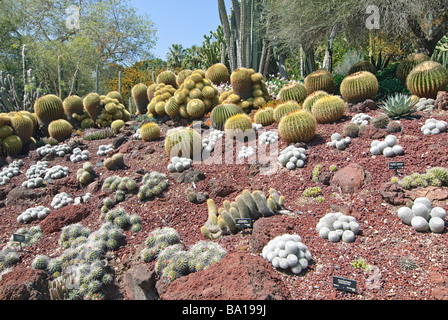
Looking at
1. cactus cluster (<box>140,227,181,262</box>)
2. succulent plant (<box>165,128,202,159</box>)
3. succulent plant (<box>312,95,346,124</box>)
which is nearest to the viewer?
cactus cluster (<box>140,227,181,262</box>)

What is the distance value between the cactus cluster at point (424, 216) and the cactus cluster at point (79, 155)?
722cm

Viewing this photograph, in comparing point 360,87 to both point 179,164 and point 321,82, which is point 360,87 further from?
point 179,164

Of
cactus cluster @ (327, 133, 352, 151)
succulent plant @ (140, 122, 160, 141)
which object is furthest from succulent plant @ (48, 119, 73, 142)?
cactus cluster @ (327, 133, 352, 151)

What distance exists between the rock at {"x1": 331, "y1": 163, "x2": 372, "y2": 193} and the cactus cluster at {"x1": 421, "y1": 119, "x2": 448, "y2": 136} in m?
1.56

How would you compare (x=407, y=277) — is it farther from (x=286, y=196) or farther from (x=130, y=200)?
(x=130, y=200)

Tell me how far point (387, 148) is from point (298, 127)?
1.49 m

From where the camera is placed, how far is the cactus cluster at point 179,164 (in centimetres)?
614

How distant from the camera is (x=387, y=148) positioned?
16.7ft

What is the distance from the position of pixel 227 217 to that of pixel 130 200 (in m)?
2.09

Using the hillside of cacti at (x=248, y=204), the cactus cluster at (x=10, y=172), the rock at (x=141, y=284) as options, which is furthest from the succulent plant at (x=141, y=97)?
the rock at (x=141, y=284)

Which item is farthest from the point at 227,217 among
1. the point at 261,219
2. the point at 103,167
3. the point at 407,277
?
the point at 103,167

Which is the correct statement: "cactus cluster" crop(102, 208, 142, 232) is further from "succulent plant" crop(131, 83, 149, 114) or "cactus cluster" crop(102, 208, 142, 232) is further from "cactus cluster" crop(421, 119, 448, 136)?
"succulent plant" crop(131, 83, 149, 114)

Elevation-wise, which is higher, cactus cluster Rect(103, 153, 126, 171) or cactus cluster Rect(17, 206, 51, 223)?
cactus cluster Rect(103, 153, 126, 171)

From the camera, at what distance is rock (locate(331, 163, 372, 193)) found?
460 cm
